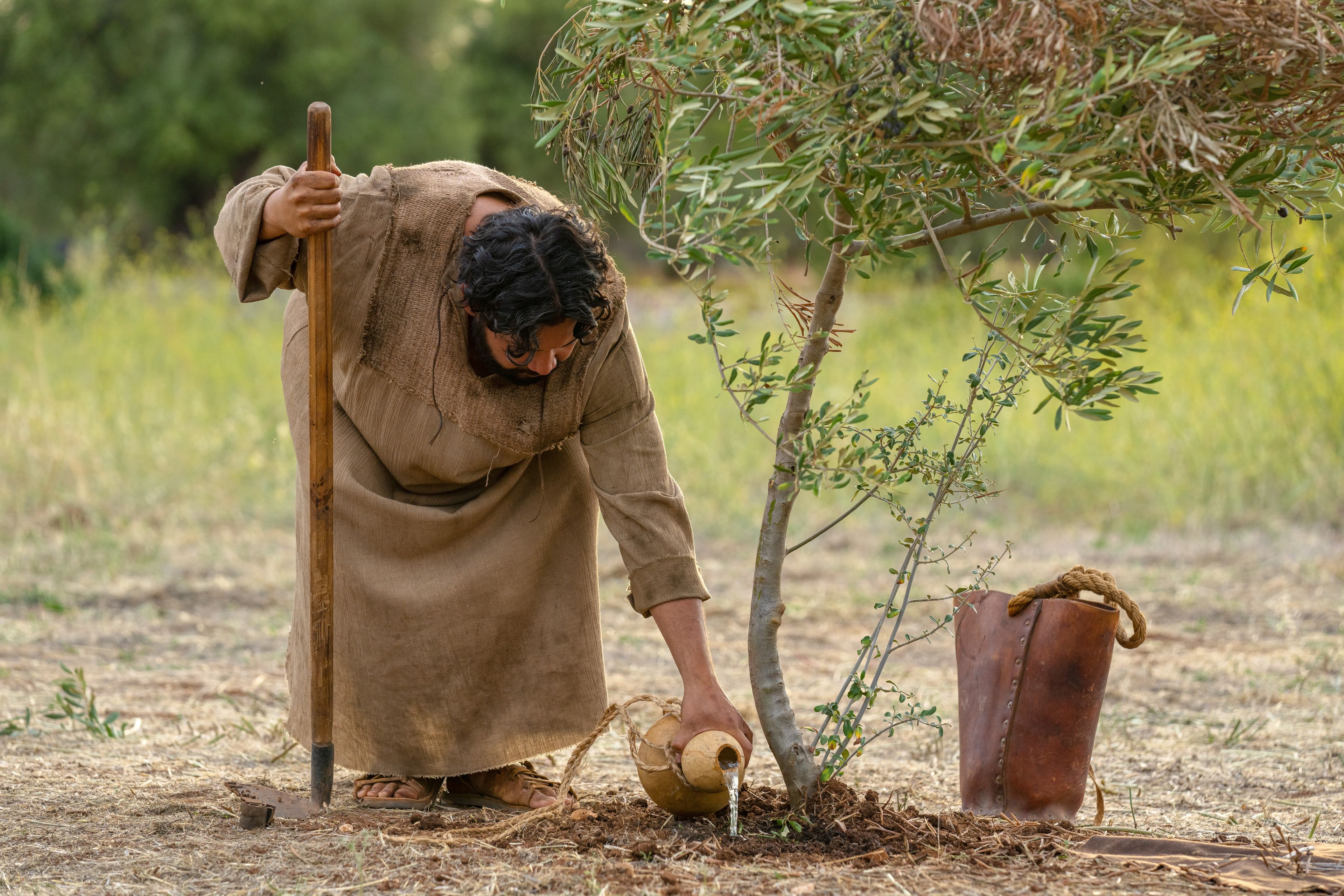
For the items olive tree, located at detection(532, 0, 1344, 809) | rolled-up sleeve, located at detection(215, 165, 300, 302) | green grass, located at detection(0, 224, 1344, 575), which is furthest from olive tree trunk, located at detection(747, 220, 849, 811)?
green grass, located at detection(0, 224, 1344, 575)

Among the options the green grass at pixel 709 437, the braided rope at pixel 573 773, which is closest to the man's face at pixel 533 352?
the braided rope at pixel 573 773

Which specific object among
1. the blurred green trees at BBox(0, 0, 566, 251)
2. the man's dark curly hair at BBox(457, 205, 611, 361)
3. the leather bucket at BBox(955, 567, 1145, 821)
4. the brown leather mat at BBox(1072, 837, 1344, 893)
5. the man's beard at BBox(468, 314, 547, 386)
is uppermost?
the blurred green trees at BBox(0, 0, 566, 251)

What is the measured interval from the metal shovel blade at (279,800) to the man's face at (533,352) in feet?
3.48

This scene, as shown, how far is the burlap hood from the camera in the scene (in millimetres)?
2711

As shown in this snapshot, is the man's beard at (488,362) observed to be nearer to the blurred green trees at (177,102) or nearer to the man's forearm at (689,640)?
the man's forearm at (689,640)

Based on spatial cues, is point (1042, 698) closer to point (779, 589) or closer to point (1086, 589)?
point (1086, 589)

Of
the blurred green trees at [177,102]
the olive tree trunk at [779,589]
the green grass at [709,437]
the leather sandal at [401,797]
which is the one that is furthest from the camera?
the blurred green trees at [177,102]

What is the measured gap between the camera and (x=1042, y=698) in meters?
2.62

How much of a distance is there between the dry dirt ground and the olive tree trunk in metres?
0.21

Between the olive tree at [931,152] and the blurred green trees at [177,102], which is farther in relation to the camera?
the blurred green trees at [177,102]

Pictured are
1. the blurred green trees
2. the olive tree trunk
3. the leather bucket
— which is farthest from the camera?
the blurred green trees

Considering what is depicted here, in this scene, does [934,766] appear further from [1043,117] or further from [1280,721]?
[1043,117]

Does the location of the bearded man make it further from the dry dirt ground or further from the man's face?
the dry dirt ground

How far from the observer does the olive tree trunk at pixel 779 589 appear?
7.70 feet
